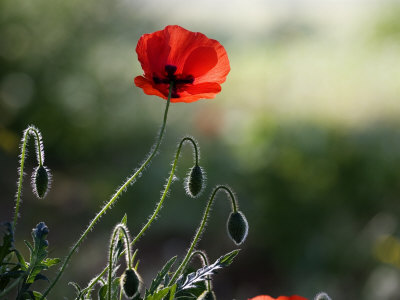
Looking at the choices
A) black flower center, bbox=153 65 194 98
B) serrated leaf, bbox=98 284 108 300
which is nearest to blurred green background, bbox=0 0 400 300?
black flower center, bbox=153 65 194 98

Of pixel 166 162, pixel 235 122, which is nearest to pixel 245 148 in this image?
pixel 235 122

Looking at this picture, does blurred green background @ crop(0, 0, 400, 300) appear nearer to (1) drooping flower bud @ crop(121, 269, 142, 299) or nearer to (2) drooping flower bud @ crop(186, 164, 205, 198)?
(2) drooping flower bud @ crop(186, 164, 205, 198)

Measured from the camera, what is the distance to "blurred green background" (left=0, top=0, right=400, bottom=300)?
3.17 meters

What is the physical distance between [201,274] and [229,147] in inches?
117

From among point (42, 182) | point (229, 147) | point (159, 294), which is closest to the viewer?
point (159, 294)

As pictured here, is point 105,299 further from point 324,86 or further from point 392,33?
point 392,33

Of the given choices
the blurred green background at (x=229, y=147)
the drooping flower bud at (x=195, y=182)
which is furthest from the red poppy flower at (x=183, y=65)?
the blurred green background at (x=229, y=147)

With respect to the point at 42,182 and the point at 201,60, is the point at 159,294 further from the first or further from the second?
the point at 201,60

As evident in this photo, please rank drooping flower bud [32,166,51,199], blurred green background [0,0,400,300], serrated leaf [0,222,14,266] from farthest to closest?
1. blurred green background [0,0,400,300]
2. drooping flower bud [32,166,51,199]
3. serrated leaf [0,222,14,266]

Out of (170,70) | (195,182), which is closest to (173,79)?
(170,70)

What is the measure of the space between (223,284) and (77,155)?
1444 millimetres

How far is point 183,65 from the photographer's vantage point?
0.96 metres

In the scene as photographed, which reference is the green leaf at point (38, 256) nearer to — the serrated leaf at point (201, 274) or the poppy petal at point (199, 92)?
the serrated leaf at point (201, 274)

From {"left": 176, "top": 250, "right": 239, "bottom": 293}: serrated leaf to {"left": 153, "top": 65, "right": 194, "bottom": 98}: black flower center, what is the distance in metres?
0.29
